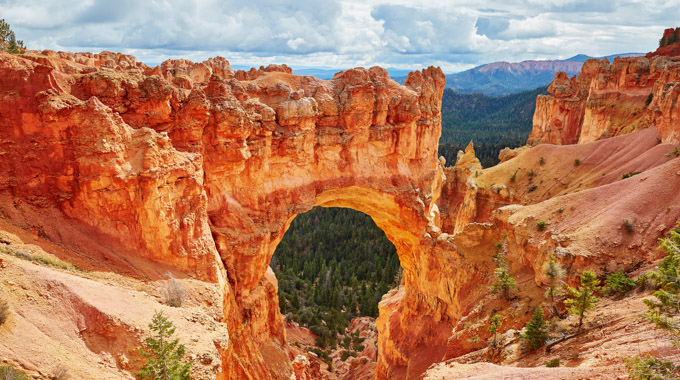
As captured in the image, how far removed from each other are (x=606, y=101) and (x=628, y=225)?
42.1 m

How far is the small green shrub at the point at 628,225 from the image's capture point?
21.2 metres

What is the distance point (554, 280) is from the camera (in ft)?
66.4

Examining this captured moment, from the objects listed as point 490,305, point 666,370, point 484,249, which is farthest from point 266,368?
point 666,370

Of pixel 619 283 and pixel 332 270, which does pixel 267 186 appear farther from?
pixel 332 270

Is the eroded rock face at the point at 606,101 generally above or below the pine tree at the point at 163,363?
above

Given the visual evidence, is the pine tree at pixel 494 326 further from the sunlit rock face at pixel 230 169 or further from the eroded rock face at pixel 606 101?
the eroded rock face at pixel 606 101

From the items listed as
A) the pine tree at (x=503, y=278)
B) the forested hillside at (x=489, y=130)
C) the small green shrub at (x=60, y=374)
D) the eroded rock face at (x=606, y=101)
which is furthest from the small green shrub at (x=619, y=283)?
the forested hillside at (x=489, y=130)

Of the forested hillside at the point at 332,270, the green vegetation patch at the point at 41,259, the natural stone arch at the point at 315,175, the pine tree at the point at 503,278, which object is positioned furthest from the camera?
the forested hillside at the point at 332,270

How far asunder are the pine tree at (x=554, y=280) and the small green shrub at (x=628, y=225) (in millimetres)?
4166

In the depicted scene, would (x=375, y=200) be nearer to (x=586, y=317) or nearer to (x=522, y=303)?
(x=522, y=303)

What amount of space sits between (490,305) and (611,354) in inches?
414

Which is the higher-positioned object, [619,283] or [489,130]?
[489,130]

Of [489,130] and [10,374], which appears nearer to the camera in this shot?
[10,374]

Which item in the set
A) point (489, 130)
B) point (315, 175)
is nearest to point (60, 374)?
point (315, 175)
